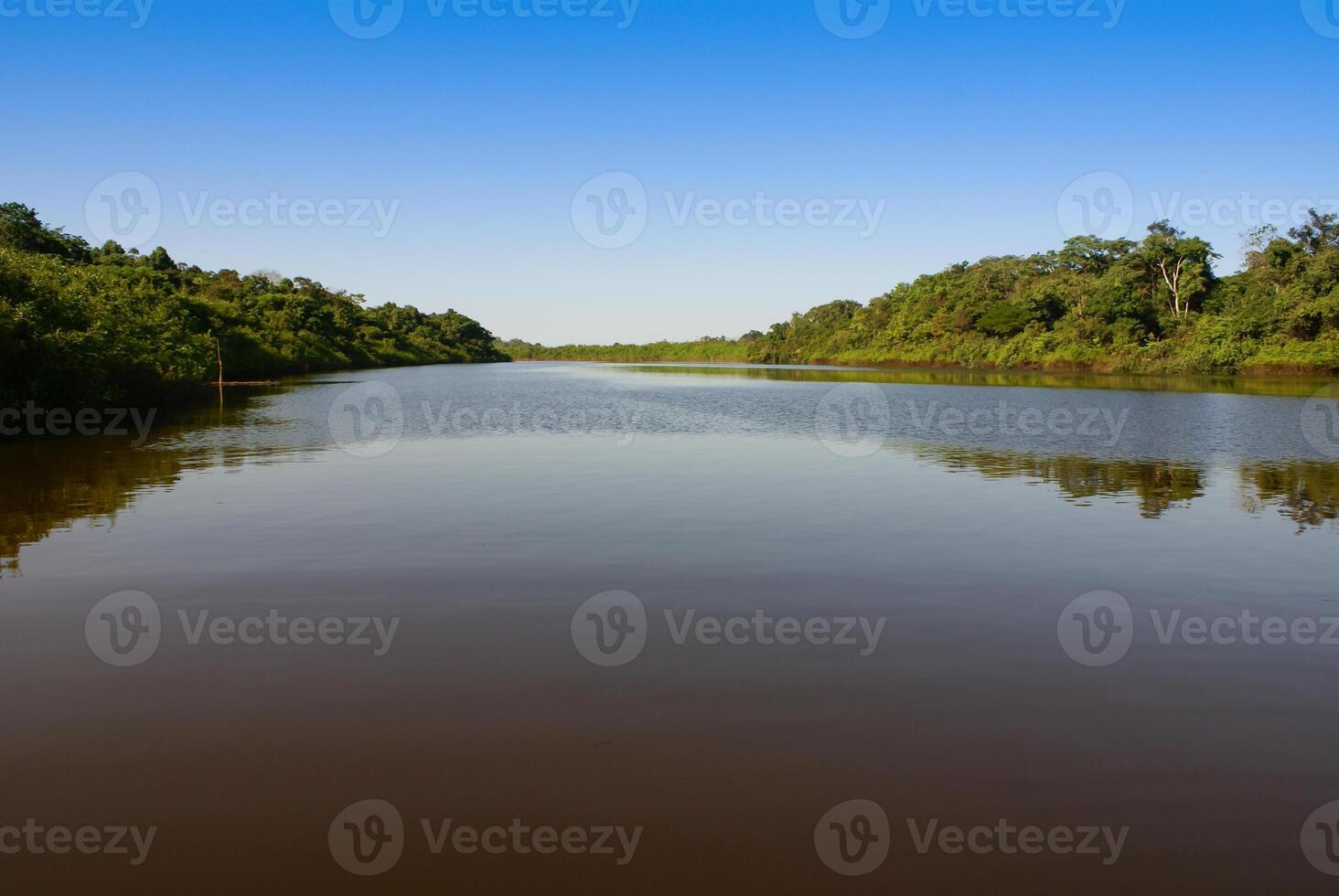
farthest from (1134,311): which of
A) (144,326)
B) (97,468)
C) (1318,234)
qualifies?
(97,468)

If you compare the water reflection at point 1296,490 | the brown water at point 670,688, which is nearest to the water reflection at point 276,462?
the water reflection at point 1296,490

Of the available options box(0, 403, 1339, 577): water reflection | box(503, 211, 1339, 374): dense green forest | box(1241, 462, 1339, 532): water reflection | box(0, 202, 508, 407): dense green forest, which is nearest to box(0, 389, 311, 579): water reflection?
box(0, 403, 1339, 577): water reflection

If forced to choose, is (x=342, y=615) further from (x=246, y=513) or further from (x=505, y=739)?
(x=246, y=513)

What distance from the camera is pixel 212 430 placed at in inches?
960

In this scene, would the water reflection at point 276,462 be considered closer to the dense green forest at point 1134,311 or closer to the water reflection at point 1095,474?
the water reflection at point 1095,474

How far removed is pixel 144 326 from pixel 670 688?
36.1 metres

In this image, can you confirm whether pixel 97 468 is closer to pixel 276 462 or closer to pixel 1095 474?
pixel 276 462

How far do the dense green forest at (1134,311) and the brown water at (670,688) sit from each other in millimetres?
50096

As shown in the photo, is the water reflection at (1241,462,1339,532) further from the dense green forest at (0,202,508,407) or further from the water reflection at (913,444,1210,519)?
the dense green forest at (0,202,508,407)

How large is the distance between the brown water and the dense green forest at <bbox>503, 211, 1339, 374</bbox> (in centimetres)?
5010

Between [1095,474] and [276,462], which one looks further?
[276,462]

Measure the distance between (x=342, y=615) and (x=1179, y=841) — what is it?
6155mm

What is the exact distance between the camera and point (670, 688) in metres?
5.88

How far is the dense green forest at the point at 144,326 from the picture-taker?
74.6 ft
